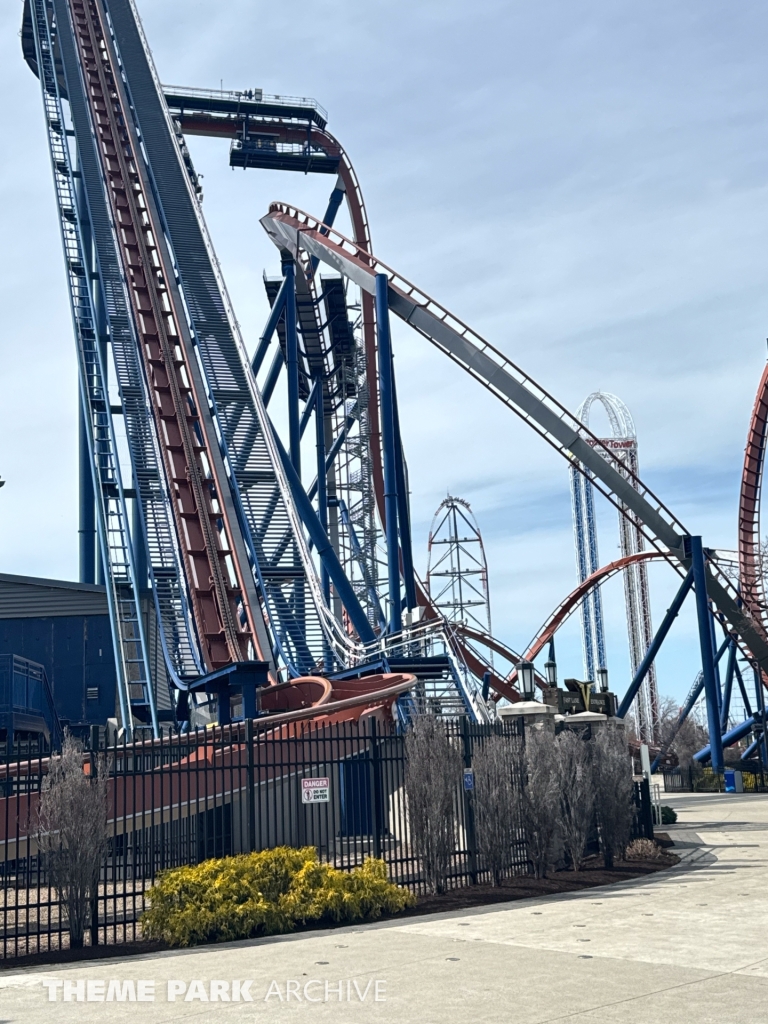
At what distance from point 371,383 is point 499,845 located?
2499 centimetres

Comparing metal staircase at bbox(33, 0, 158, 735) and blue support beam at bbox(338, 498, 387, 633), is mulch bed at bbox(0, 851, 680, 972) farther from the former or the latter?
blue support beam at bbox(338, 498, 387, 633)

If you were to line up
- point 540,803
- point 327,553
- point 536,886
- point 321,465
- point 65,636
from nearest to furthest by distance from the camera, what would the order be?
point 536,886
point 540,803
point 327,553
point 321,465
point 65,636

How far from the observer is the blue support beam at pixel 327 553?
27.8 metres

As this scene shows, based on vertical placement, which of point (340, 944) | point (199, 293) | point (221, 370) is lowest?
point (340, 944)

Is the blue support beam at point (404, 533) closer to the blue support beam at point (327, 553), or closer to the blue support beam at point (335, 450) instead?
the blue support beam at point (327, 553)

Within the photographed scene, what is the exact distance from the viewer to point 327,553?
97.5ft

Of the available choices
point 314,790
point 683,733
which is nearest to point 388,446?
point 314,790

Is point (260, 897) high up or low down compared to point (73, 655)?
down

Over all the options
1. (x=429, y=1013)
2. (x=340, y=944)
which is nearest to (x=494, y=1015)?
(x=429, y=1013)

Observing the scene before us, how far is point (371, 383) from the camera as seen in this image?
3784cm

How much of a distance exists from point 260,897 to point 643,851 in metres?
7.29

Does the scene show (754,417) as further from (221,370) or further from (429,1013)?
(429,1013)

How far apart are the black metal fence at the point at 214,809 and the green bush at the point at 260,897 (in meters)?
0.50

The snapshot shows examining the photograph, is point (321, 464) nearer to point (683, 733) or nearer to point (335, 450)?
point (335, 450)
